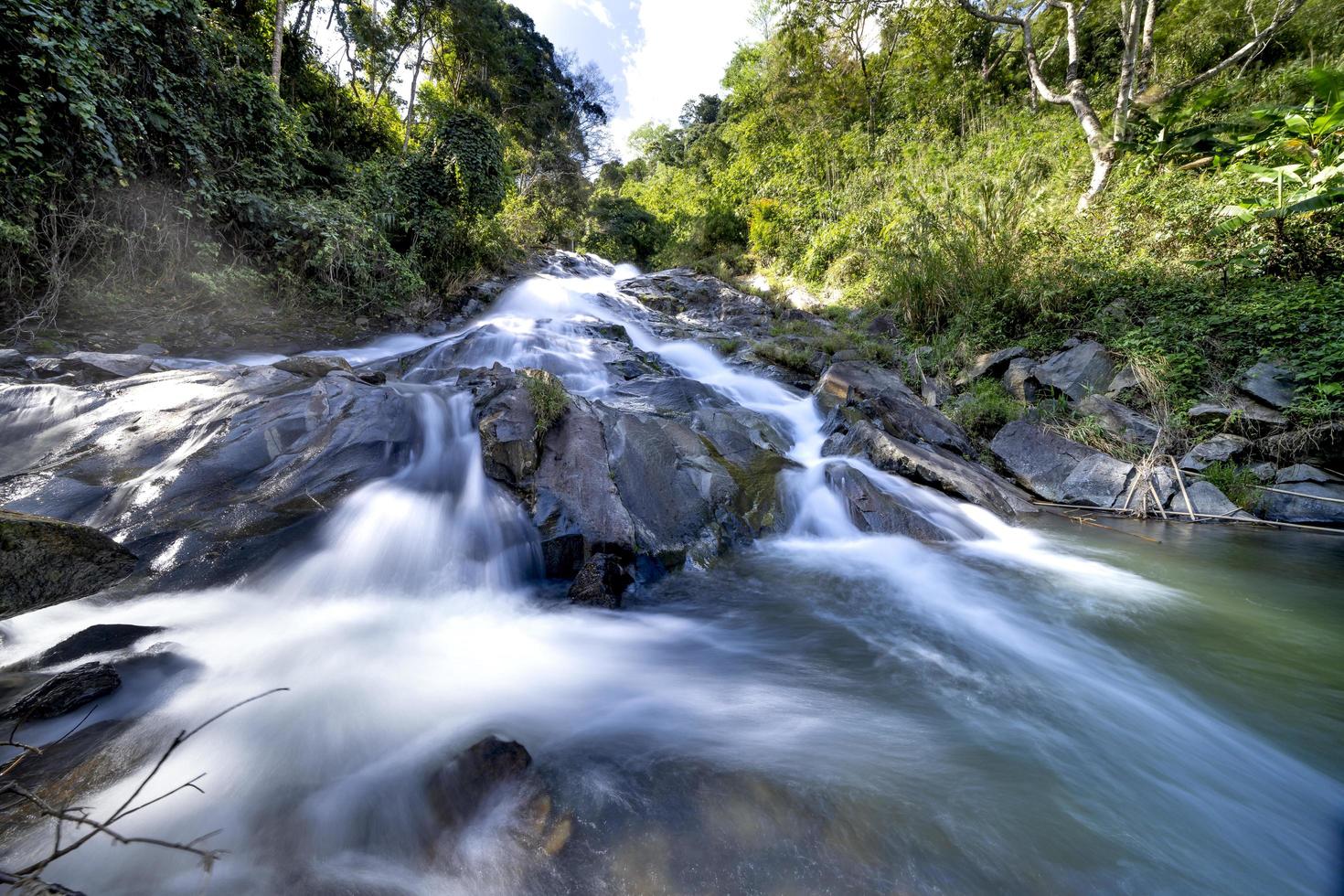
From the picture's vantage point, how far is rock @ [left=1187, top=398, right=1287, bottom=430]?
4.81m

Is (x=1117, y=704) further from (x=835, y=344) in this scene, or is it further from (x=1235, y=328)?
(x=835, y=344)

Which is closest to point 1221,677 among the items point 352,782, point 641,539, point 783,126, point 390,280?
point 641,539

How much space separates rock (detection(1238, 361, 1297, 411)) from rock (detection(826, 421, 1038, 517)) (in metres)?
2.29

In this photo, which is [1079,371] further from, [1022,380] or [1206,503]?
[1206,503]

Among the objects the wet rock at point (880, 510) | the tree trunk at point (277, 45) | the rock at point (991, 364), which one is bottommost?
the wet rock at point (880, 510)

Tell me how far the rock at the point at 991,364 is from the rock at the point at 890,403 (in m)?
0.84

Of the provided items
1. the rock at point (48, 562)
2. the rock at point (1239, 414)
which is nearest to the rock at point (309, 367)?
the rock at point (48, 562)

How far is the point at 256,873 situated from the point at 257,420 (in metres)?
3.25

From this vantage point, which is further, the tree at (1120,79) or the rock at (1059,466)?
the tree at (1120,79)

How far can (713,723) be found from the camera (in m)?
2.32

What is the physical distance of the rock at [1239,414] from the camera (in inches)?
189

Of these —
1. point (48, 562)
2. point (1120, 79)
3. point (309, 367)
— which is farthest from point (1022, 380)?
Result: point (48, 562)

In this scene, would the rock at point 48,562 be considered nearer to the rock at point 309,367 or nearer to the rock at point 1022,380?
the rock at point 309,367

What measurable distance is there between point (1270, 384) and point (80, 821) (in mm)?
8293
